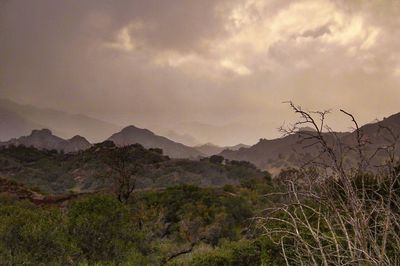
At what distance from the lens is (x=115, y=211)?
26406mm

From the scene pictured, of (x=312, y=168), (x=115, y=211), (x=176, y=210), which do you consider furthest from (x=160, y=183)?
(x=312, y=168)

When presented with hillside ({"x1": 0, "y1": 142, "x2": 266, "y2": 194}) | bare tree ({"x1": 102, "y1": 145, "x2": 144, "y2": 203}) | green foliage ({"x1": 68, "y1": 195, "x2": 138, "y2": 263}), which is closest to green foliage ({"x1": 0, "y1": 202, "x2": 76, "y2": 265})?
green foliage ({"x1": 68, "y1": 195, "x2": 138, "y2": 263})

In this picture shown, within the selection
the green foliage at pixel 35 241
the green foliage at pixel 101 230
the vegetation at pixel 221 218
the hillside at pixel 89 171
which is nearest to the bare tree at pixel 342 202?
the vegetation at pixel 221 218

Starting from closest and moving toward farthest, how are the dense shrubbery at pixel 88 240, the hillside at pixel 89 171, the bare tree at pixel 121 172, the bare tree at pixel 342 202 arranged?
the bare tree at pixel 342 202
the dense shrubbery at pixel 88 240
the bare tree at pixel 121 172
the hillside at pixel 89 171

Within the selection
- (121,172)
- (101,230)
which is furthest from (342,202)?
(121,172)

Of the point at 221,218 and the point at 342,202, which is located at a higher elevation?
the point at 342,202

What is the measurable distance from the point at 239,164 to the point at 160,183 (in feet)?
190

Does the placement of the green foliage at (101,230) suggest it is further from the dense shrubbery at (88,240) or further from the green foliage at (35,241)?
the green foliage at (35,241)

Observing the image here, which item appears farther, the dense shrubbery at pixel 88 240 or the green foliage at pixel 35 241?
the dense shrubbery at pixel 88 240

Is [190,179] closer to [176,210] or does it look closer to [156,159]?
[156,159]

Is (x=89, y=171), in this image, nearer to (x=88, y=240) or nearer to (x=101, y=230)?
(x=101, y=230)

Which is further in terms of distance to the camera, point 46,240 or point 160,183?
point 160,183

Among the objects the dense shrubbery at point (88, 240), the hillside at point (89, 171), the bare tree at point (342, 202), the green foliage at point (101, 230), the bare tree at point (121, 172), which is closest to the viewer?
the bare tree at point (342, 202)

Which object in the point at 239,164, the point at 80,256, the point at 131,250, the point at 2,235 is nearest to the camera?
the point at 2,235
